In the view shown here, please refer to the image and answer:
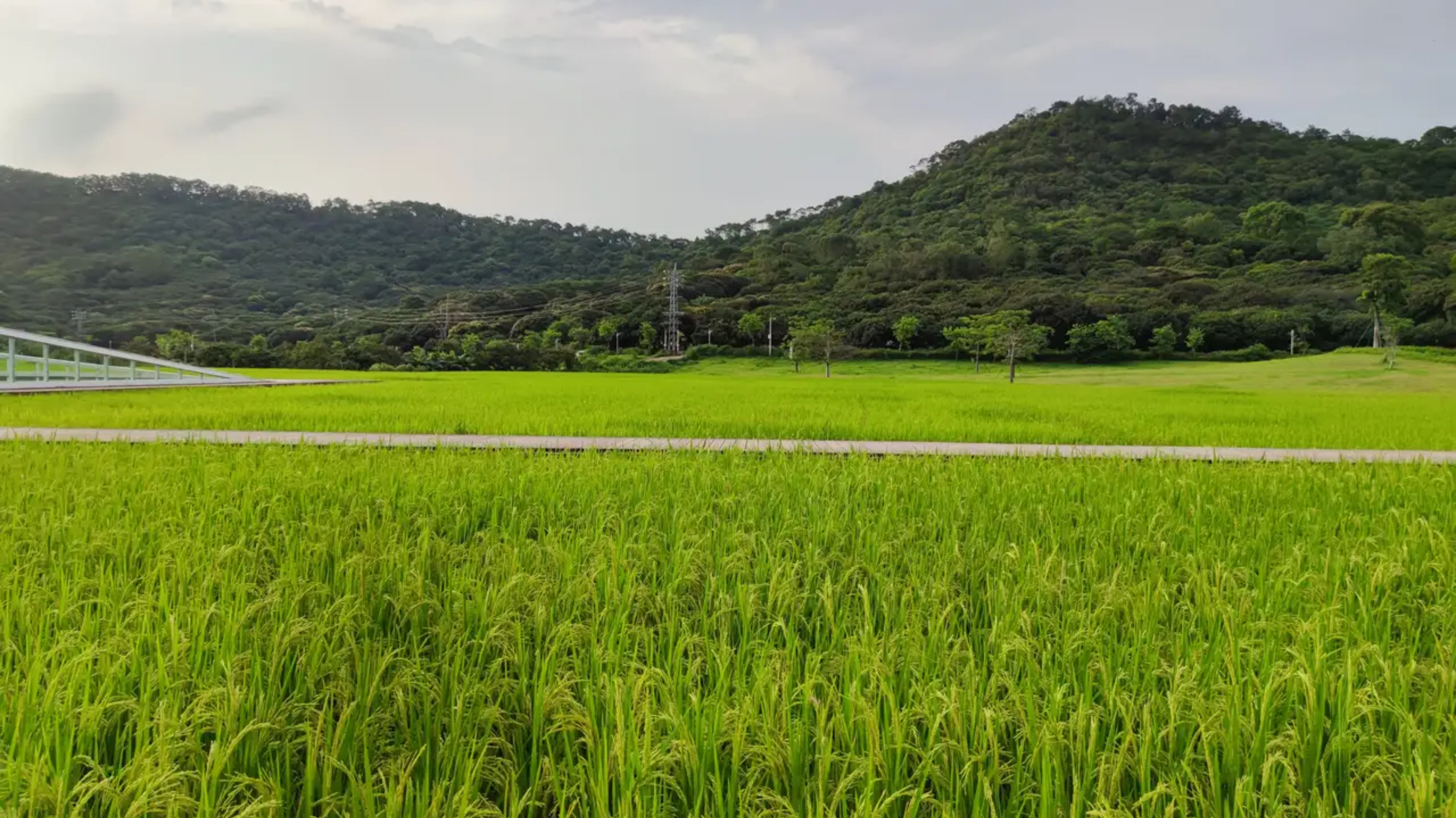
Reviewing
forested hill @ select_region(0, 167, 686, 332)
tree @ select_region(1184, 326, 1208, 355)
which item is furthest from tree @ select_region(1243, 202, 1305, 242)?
forested hill @ select_region(0, 167, 686, 332)

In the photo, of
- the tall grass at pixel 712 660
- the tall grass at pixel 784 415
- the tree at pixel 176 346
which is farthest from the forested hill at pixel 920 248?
the tall grass at pixel 712 660

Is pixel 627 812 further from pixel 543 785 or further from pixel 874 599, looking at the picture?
pixel 874 599

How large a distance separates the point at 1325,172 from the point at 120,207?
162015mm

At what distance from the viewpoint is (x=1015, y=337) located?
143 ft

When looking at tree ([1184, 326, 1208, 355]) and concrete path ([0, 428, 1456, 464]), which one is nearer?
concrete path ([0, 428, 1456, 464])

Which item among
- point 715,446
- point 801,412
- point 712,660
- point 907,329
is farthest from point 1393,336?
point 712,660

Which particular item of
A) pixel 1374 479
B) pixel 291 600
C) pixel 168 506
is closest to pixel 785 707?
pixel 291 600

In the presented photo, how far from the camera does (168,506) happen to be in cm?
376

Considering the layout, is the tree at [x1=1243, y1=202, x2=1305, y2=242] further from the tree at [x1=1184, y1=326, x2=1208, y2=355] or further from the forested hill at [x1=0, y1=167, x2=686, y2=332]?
the forested hill at [x1=0, y1=167, x2=686, y2=332]

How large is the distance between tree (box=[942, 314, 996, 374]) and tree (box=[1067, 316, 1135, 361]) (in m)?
6.67

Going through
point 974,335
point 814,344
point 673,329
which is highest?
point 673,329

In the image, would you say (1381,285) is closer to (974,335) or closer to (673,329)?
(974,335)

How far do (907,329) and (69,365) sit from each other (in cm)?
5459

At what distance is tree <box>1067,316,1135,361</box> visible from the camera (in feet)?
178
